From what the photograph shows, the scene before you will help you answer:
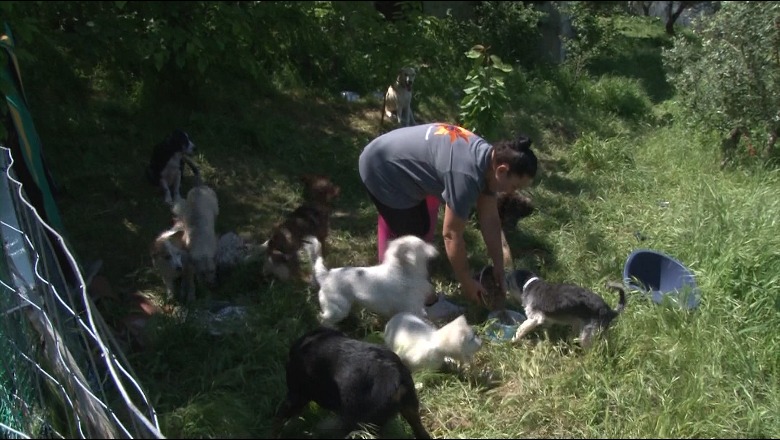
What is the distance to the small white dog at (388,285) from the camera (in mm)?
4410

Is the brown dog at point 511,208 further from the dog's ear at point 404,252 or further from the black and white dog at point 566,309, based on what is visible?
the dog's ear at point 404,252

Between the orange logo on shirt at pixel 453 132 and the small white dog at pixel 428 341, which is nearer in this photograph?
the small white dog at pixel 428 341

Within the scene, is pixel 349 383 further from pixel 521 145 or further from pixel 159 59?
pixel 159 59

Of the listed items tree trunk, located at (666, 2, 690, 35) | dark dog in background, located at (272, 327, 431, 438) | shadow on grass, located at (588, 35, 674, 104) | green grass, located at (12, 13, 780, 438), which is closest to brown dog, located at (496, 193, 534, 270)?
green grass, located at (12, 13, 780, 438)

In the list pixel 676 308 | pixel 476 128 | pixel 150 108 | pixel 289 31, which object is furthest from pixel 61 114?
pixel 676 308

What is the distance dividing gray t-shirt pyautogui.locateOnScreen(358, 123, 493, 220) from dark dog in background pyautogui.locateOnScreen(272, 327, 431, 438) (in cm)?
121

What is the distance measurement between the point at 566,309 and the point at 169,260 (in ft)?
8.96

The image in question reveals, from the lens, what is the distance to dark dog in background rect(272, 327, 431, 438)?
3344 mm

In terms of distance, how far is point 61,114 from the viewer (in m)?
7.89

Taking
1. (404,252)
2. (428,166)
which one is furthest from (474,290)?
(428,166)

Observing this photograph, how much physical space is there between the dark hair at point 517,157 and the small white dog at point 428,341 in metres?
0.94

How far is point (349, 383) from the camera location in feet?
11.2

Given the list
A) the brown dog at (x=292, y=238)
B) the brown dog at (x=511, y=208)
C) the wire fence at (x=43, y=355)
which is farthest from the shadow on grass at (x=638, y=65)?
the wire fence at (x=43, y=355)

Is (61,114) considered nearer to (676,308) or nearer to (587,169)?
(587,169)
